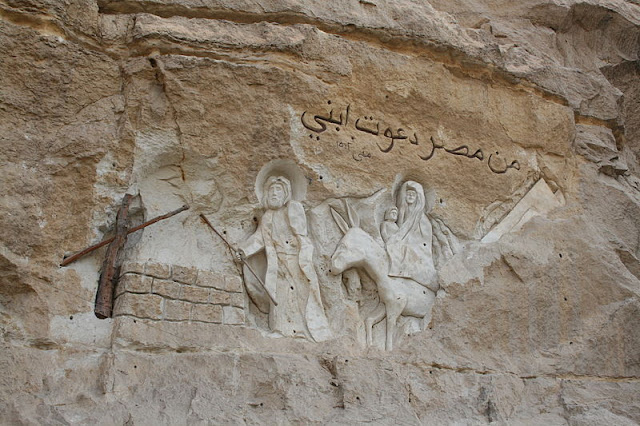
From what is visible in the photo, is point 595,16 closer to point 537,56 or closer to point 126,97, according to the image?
point 537,56

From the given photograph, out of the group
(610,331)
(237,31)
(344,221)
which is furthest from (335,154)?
(610,331)

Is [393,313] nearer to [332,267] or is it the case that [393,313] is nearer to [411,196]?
[332,267]

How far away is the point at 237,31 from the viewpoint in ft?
22.4

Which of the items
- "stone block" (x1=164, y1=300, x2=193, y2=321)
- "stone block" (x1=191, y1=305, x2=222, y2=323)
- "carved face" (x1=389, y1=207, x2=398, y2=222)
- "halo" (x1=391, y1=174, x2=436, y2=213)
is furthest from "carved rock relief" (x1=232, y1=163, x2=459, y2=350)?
"stone block" (x1=164, y1=300, x2=193, y2=321)

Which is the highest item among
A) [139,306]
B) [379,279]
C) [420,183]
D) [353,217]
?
[420,183]

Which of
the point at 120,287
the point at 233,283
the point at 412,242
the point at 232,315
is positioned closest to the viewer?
the point at 120,287

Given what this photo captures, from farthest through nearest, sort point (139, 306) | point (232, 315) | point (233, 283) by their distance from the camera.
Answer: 1. point (233, 283)
2. point (232, 315)
3. point (139, 306)

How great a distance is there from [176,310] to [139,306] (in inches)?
10.1

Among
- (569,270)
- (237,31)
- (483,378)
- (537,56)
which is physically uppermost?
(537,56)

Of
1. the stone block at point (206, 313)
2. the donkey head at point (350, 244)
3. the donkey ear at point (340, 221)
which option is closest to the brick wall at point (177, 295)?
the stone block at point (206, 313)

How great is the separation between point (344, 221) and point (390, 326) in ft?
2.87

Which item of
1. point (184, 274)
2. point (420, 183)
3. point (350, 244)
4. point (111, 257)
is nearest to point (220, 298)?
point (184, 274)

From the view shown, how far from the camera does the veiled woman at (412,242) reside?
6.85 meters

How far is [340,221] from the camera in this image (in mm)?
6848
